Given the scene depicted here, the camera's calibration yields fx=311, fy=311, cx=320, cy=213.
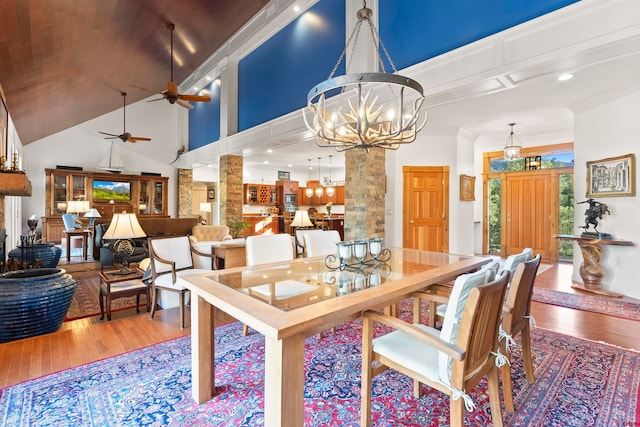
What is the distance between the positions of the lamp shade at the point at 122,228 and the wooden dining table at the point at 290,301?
5.77 ft

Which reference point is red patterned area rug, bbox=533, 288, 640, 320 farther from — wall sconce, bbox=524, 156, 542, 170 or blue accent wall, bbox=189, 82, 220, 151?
blue accent wall, bbox=189, 82, 220, 151

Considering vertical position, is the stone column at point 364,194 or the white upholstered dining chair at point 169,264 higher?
the stone column at point 364,194

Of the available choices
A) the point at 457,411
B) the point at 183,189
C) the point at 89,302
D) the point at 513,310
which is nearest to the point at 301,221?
the point at 89,302

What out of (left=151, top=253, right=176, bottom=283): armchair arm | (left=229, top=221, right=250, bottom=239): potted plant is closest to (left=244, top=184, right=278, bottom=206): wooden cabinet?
(left=229, top=221, right=250, bottom=239): potted plant

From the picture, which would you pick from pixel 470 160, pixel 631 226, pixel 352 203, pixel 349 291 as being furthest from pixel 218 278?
pixel 470 160

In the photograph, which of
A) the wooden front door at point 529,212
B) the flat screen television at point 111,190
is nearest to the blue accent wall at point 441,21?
the wooden front door at point 529,212

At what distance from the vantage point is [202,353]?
1854mm

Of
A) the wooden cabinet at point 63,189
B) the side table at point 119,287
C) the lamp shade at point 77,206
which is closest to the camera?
the side table at point 119,287

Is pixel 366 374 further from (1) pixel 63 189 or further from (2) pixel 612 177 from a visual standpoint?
(1) pixel 63 189

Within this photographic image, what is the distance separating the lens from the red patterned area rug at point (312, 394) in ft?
5.67

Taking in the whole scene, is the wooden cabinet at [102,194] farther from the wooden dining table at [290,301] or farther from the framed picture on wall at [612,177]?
the framed picture on wall at [612,177]

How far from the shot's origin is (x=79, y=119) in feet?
26.7

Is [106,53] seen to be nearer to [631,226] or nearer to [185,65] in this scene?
[185,65]

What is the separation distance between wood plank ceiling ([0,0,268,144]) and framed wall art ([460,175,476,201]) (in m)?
5.24
